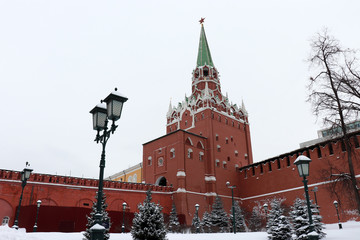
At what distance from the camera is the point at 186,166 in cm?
3491

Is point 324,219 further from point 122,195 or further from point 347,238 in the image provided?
point 122,195

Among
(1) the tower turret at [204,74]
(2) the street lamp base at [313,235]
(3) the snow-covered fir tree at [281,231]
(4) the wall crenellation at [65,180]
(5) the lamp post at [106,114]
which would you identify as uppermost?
(1) the tower turret at [204,74]

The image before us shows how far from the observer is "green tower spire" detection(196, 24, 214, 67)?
159ft

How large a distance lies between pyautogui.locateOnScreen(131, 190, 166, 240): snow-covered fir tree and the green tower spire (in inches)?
1466

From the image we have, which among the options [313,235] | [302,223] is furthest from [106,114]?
[302,223]

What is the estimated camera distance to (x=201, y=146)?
1515 inches

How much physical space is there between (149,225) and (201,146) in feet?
84.6

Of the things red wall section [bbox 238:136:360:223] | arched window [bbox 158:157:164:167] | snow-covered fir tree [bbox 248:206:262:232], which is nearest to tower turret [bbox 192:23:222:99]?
arched window [bbox 158:157:164:167]

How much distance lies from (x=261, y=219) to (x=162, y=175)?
12284 millimetres

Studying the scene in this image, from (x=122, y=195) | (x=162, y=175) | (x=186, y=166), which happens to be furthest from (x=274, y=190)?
(x=122, y=195)

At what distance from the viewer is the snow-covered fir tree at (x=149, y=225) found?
1291 centimetres

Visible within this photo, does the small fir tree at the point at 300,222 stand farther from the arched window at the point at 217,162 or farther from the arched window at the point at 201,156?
the arched window at the point at 217,162

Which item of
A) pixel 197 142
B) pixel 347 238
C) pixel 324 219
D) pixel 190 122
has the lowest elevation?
pixel 347 238

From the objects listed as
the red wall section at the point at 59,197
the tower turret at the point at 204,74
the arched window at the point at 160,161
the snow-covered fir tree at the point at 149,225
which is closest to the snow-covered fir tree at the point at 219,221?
the red wall section at the point at 59,197
